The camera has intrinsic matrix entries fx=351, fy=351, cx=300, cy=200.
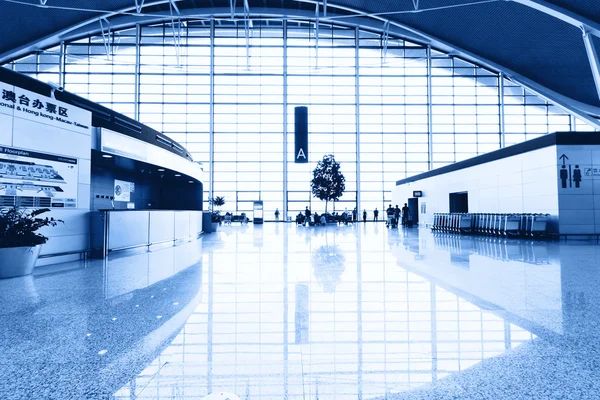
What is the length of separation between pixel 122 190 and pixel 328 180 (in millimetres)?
18984

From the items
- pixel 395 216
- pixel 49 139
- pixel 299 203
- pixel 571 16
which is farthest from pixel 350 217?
pixel 49 139

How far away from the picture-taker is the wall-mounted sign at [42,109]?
714 centimetres

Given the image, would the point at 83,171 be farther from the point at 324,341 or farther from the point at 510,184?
the point at 510,184

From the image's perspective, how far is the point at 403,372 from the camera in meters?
2.50

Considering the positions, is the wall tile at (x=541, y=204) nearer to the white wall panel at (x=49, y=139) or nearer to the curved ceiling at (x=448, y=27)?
the white wall panel at (x=49, y=139)

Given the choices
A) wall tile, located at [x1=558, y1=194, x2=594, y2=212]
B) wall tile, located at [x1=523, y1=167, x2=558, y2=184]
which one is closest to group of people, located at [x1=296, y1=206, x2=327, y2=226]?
wall tile, located at [x1=523, y1=167, x2=558, y2=184]

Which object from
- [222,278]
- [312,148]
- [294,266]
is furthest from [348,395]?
[312,148]

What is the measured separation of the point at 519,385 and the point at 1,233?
25.4 ft

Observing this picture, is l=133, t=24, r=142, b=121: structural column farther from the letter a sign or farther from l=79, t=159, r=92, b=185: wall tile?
l=79, t=159, r=92, b=185: wall tile

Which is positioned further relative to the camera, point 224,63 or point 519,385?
point 224,63

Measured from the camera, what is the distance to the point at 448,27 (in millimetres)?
31375

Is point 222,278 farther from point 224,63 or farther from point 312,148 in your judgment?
point 224,63

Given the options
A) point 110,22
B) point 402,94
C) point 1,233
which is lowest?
point 1,233

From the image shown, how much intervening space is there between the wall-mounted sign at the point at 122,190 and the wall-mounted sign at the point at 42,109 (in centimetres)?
542
